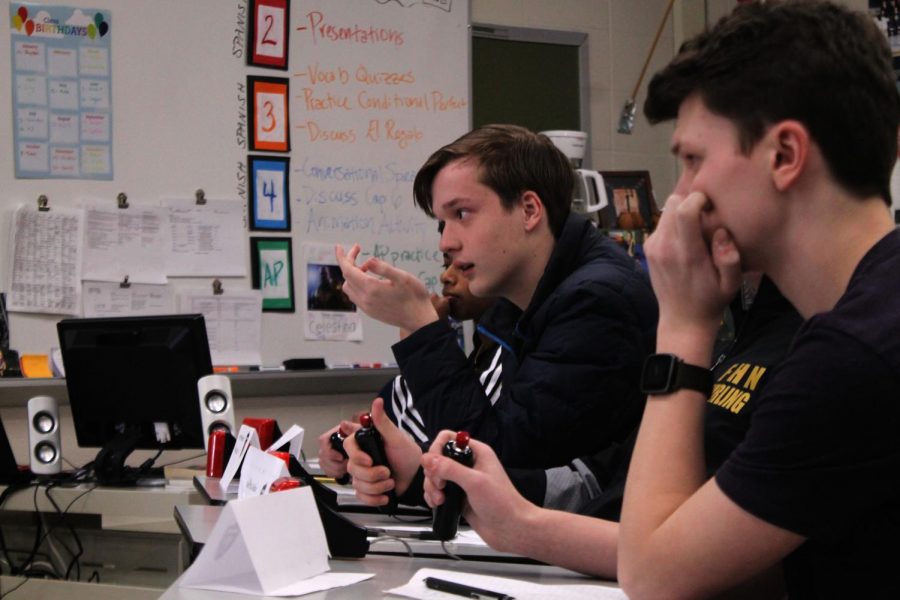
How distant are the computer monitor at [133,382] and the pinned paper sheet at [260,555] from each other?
1420mm

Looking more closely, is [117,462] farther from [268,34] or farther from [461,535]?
[268,34]

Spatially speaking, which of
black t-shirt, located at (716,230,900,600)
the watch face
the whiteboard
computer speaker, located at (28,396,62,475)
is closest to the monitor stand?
computer speaker, located at (28,396,62,475)

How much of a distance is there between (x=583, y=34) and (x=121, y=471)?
2650mm

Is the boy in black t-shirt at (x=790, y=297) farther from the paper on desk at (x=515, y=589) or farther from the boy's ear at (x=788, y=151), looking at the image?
the paper on desk at (x=515, y=589)

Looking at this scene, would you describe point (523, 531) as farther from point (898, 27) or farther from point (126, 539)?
point (898, 27)

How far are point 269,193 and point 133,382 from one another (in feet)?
3.83

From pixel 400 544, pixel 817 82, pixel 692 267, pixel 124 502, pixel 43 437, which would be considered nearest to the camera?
pixel 817 82

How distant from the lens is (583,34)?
4422 millimetres

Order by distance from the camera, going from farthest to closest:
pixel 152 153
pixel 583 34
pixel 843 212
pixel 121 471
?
1. pixel 583 34
2. pixel 152 153
3. pixel 121 471
4. pixel 843 212

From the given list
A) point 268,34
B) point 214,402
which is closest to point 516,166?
point 214,402

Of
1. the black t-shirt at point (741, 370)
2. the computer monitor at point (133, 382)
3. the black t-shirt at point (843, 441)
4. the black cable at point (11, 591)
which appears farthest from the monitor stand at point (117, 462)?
the black t-shirt at point (843, 441)

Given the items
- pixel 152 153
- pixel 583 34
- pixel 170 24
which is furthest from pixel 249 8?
pixel 583 34

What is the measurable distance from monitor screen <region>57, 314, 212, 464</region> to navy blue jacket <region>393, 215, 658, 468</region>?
943mm

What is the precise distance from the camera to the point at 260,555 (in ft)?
4.22
